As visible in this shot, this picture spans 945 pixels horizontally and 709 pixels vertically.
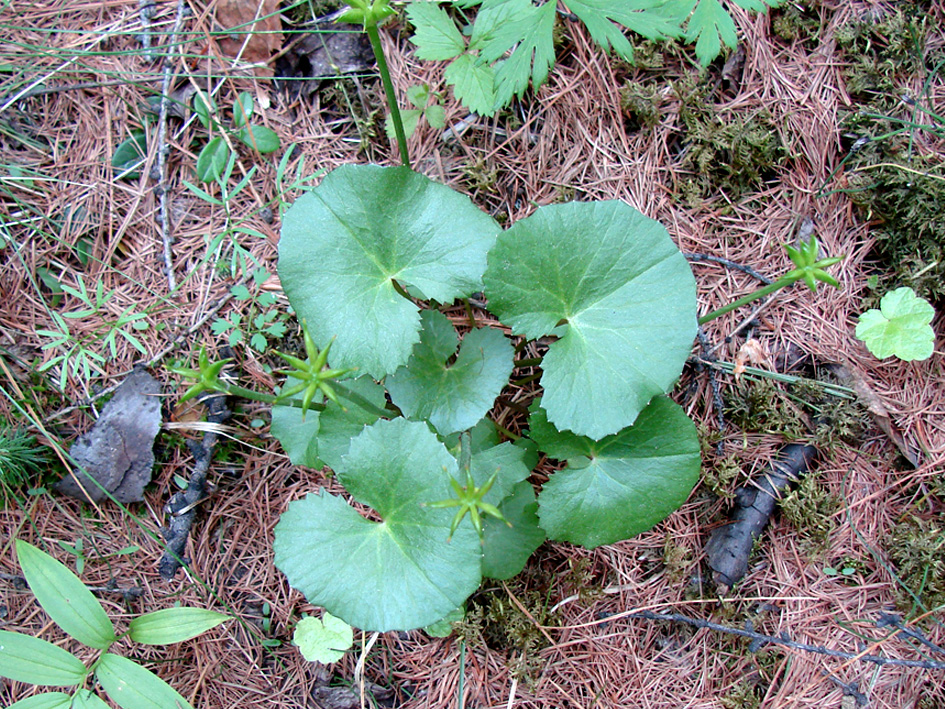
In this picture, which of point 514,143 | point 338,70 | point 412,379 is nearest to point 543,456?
point 412,379

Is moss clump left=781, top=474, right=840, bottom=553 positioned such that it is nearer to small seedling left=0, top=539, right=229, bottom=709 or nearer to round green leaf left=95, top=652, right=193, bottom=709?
small seedling left=0, top=539, right=229, bottom=709

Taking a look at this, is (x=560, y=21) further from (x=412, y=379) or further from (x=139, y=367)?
(x=139, y=367)

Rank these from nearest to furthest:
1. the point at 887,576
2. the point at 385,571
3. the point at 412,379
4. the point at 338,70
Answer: the point at 385,571 → the point at 412,379 → the point at 887,576 → the point at 338,70

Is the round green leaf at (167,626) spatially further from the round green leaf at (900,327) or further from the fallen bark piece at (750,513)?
the round green leaf at (900,327)

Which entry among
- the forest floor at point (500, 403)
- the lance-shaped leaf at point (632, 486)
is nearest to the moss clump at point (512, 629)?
the forest floor at point (500, 403)

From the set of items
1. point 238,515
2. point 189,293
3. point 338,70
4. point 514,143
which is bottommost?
point 238,515

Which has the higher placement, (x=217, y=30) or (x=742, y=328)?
(x=217, y=30)

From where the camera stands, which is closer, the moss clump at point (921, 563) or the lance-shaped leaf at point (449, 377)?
the lance-shaped leaf at point (449, 377)
